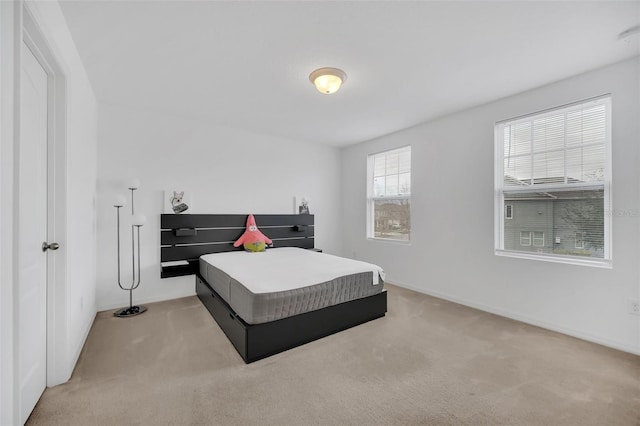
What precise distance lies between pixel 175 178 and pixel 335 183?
2.85 metres

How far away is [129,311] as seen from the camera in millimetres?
3160

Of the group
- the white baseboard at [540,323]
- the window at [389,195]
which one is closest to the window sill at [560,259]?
the white baseboard at [540,323]

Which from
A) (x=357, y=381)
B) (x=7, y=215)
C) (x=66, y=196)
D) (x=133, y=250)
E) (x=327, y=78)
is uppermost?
(x=327, y=78)

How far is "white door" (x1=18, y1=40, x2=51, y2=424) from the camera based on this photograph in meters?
1.50

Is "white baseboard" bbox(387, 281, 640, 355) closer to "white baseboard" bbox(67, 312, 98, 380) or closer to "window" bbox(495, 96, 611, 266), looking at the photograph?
"window" bbox(495, 96, 611, 266)

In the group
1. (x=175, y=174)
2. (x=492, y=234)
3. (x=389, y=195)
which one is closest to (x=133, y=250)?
(x=175, y=174)

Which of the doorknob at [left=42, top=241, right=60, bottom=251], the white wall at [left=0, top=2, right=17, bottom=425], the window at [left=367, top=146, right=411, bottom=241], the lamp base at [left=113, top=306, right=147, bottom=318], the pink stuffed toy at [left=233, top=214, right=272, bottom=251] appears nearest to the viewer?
the white wall at [left=0, top=2, right=17, bottom=425]

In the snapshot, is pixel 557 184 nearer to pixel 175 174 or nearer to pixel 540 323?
pixel 540 323

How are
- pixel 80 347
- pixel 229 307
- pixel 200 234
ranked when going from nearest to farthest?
1. pixel 80 347
2. pixel 229 307
3. pixel 200 234

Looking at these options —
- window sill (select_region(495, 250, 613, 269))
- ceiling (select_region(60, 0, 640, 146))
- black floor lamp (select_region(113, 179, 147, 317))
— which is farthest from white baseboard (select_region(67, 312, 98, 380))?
window sill (select_region(495, 250, 613, 269))

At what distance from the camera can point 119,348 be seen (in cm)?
234

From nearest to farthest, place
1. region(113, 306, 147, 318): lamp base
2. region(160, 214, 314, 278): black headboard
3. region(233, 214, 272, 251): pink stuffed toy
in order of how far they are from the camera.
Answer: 1. region(113, 306, 147, 318): lamp base
2. region(160, 214, 314, 278): black headboard
3. region(233, 214, 272, 251): pink stuffed toy

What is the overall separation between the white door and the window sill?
4.07 meters

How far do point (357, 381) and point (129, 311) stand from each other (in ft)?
9.04
